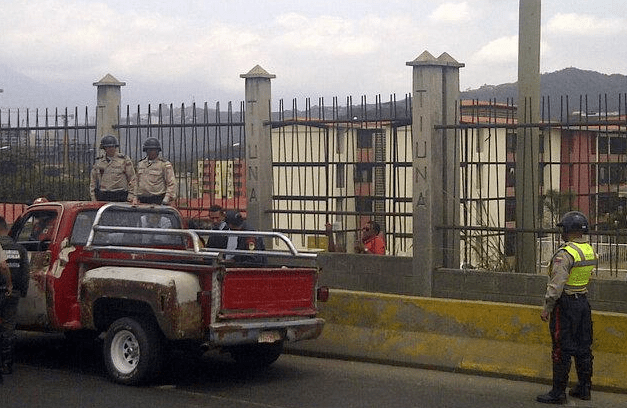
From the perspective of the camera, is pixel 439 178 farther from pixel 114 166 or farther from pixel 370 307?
pixel 114 166

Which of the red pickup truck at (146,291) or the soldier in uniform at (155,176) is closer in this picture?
the red pickup truck at (146,291)

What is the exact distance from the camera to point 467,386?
9.72 m

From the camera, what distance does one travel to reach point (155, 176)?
13383 mm

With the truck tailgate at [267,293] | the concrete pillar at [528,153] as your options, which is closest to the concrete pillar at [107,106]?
the concrete pillar at [528,153]

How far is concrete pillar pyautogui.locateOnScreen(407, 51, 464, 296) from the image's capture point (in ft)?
41.3

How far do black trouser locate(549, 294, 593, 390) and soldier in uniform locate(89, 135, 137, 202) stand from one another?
6.79 metres

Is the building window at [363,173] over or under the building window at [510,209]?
over

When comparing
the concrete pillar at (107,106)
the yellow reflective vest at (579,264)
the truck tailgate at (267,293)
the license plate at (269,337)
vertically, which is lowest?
the license plate at (269,337)

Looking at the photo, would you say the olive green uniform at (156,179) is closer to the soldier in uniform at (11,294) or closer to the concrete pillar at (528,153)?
the soldier in uniform at (11,294)

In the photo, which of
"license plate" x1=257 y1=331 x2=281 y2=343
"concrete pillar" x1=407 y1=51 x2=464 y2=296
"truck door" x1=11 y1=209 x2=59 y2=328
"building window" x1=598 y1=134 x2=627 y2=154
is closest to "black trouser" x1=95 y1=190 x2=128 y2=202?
"truck door" x1=11 y1=209 x2=59 y2=328

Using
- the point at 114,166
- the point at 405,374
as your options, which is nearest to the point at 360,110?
the point at 114,166

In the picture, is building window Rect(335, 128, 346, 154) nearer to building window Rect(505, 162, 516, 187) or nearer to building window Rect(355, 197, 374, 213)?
building window Rect(355, 197, 374, 213)

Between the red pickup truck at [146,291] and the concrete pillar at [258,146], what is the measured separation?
11.4ft

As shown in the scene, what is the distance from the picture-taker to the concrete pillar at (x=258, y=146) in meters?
14.3
